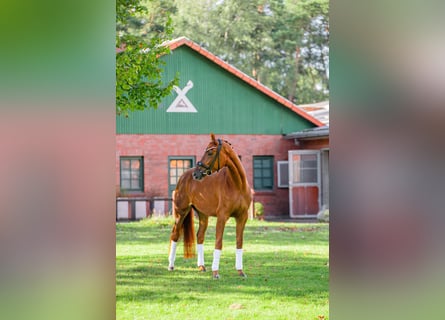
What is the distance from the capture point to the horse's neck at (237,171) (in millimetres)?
8164

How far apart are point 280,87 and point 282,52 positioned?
1398mm

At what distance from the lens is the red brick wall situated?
650 inches

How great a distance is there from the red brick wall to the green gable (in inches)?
7.3

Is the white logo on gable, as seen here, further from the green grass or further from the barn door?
the green grass

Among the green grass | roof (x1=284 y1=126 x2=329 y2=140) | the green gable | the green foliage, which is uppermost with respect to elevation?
the green foliage

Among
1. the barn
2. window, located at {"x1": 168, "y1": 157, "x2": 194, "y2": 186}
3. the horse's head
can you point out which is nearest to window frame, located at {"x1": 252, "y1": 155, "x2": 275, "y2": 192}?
the barn

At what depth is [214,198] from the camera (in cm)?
863
